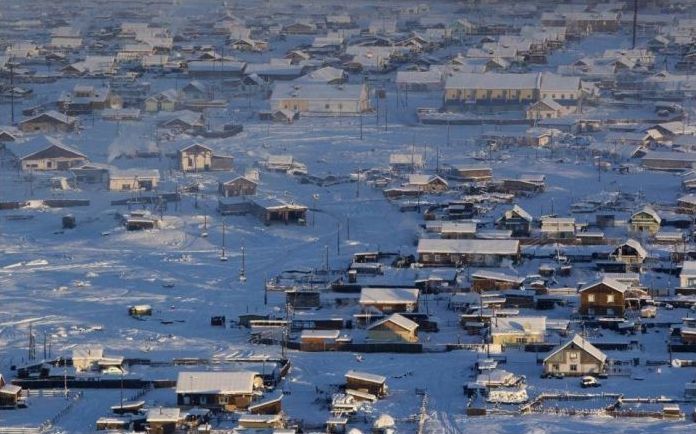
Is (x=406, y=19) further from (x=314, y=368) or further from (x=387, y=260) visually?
(x=314, y=368)

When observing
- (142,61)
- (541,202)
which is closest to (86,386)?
(541,202)

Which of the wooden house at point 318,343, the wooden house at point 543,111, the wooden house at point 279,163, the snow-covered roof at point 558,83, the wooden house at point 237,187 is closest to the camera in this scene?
the wooden house at point 318,343

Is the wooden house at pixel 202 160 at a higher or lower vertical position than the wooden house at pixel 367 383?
lower

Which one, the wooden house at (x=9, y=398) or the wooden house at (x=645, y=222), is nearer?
the wooden house at (x=9, y=398)

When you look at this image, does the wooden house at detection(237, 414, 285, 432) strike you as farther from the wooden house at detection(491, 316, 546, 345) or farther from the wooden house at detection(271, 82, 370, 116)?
the wooden house at detection(271, 82, 370, 116)

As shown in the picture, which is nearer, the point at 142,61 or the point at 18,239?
the point at 18,239

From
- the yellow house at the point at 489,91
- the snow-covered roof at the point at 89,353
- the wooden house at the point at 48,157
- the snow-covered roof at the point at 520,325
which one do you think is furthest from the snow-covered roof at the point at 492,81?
the snow-covered roof at the point at 89,353

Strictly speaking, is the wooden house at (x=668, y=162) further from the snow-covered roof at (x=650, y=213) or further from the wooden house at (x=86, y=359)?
the wooden house at (x=86, y=359)
